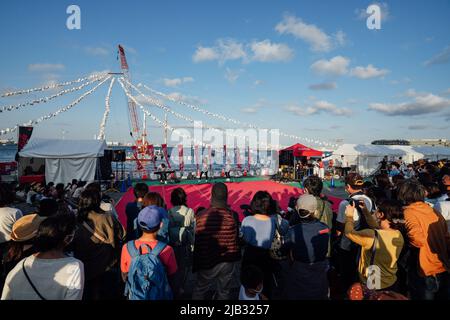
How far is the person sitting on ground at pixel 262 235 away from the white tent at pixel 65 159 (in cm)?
1277

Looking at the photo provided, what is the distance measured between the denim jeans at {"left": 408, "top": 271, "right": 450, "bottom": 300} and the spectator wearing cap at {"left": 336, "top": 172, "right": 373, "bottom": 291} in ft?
2.26

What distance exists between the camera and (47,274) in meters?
1.85

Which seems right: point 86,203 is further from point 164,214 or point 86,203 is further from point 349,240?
point 349,240

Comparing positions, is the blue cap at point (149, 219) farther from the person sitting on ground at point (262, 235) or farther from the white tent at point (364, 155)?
the white tent at point (364, 155)

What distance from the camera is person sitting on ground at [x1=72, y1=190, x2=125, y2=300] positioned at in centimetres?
285

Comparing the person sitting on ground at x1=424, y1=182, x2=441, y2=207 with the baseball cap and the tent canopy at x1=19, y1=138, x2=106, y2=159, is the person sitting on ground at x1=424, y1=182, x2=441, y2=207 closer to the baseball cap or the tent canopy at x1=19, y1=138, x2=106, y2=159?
the baseball cap

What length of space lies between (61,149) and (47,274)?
46.5 feet

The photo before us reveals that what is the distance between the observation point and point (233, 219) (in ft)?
9.32

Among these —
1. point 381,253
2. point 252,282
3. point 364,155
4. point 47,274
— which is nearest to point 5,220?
point 47,274

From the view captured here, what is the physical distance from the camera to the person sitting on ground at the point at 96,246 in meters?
2.85

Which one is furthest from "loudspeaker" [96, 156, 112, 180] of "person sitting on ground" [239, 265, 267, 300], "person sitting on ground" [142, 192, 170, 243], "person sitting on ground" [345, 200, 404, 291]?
"person sitting on ground" [345, 200, 404, 291]

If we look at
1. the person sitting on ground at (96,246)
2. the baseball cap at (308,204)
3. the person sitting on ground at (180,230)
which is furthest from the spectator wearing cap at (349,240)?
the person sitting on ground at (96,246)

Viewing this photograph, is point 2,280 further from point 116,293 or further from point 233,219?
point 233,219
